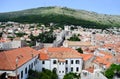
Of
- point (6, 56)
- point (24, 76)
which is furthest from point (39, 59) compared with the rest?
point (6, 56)

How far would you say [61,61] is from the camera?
52875 millimetres

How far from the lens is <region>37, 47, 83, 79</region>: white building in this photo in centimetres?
5266

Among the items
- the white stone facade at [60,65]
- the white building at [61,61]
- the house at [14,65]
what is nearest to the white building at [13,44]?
the white building at [61,61]

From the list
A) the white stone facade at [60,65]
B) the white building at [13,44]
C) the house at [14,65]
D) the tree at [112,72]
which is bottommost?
the white building at [13,44]

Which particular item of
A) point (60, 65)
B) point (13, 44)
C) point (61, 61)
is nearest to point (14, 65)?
point (61, 61)

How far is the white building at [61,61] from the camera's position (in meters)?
52.7

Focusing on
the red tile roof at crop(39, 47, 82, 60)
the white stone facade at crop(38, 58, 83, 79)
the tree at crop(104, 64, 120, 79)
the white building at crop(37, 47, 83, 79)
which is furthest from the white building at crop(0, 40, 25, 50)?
the tree at crop(104, 64, 120, 79)

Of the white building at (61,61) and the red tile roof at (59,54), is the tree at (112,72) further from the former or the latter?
the red tile roof at (59,54)

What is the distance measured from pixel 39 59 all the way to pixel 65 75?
6301 mm

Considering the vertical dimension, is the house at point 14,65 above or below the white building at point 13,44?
above

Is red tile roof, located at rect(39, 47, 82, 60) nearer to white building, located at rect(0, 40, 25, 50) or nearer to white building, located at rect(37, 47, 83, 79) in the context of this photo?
white building, located at rect(37, 47, 83, 79)

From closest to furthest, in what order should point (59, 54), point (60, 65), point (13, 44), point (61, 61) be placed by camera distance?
point (61, 61) → point (60, 65) → point (59, 54) → point (13, 44)

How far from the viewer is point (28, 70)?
43688 millimetres

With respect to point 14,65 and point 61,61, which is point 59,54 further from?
point 14,65
